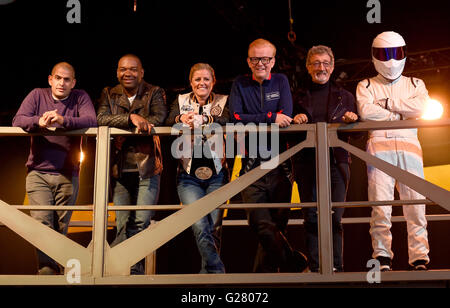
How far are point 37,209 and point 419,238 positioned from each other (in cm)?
266

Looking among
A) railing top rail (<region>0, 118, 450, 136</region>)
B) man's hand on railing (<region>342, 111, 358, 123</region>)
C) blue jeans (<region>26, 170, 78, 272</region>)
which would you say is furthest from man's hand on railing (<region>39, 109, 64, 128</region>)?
man's hand on railing (<region>342, 111, 358, 123</region>)

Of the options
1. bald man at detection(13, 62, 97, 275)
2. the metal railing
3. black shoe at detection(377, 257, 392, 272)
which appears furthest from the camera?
bald man at detection(13, 62, 97, 275)

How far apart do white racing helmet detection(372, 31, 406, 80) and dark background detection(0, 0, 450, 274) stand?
132 inches

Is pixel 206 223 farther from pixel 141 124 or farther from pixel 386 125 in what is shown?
pixel 386 125

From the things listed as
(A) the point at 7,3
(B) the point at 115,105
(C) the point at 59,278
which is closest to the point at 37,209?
(C) the point at 59,278

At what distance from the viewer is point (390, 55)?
14.6 feet

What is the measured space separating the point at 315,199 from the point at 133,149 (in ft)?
4.57

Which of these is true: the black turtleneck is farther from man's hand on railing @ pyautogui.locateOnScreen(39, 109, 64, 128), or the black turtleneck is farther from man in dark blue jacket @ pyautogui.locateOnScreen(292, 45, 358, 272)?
man's hand on railing @ pyautogui.locateOnScreen(39, 109, 64, 128)

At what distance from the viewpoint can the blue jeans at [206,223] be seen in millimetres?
4043

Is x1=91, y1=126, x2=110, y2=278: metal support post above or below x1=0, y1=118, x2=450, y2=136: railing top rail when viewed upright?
below

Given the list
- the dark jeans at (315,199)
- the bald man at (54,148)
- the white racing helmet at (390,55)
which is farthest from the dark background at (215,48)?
the dark jeans at (315,199)

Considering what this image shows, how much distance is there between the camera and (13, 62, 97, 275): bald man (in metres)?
4.18

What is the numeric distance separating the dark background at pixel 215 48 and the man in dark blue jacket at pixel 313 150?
3518mm

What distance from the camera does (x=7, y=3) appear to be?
7.55m
